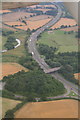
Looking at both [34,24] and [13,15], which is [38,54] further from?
[13,15]

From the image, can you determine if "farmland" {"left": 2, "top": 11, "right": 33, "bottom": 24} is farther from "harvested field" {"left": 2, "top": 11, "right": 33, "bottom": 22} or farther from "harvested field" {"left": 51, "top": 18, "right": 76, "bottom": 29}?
"harvested field" {"left": 51, "top": 18, "right": 76, "bottom": 29}

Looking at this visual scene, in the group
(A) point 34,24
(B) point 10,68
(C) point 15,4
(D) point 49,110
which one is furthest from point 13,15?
(C) point 15,4

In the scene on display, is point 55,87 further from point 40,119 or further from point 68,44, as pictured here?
point 68,44

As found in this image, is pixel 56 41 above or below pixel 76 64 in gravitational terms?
above

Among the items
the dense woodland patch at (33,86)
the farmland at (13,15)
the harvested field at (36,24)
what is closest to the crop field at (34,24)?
the harvested field at (36,24)

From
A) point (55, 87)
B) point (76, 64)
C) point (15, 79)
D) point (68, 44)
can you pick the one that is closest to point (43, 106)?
point (55, 87)

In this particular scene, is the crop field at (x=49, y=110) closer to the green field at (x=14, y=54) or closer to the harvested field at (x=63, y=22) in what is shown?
the green field at (x=14, y=54)
